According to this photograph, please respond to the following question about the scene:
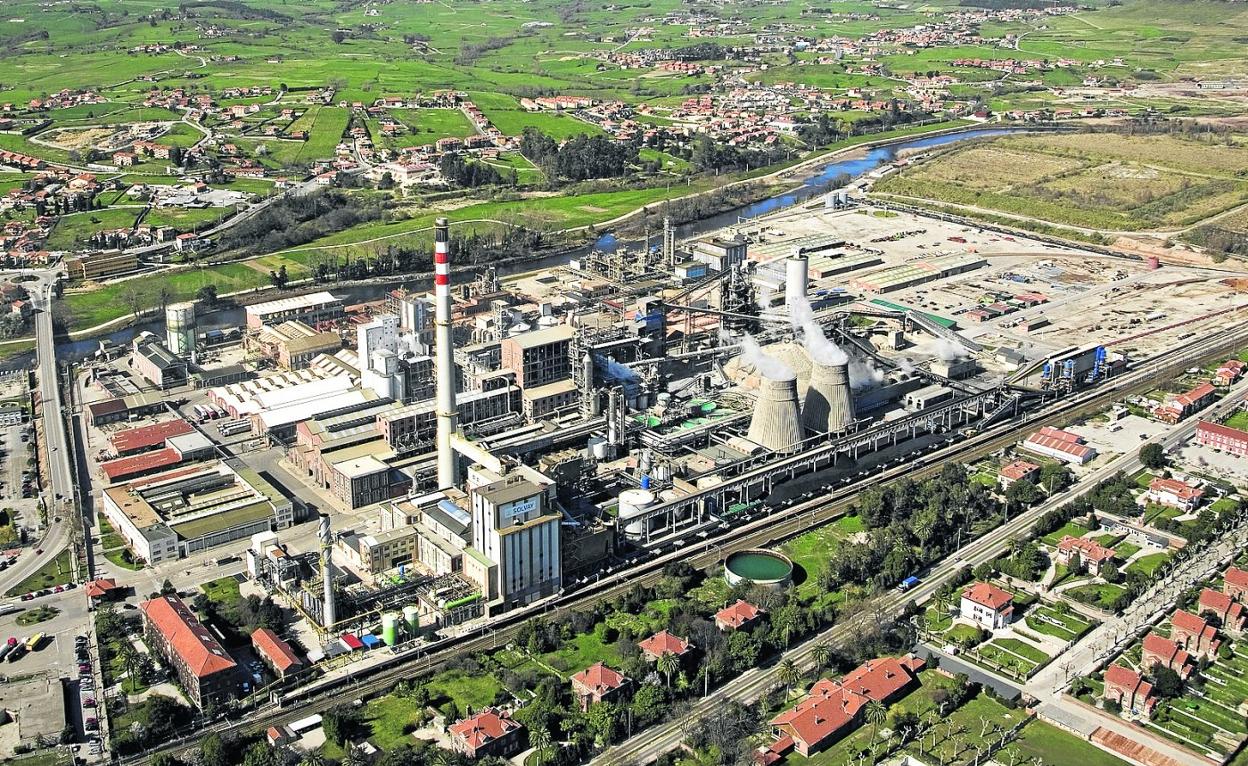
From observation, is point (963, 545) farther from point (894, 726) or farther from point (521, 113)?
point (521, 113)

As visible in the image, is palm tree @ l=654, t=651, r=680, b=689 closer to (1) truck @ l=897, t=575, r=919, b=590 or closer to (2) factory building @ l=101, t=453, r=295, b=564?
(1) truck @ l=897, t=575, r=919, b=590

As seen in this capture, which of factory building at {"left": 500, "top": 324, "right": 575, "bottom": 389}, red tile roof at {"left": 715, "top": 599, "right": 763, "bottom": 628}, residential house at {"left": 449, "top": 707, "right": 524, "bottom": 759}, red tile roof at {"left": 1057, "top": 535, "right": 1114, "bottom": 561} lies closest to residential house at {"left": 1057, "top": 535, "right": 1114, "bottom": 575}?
red tile roof at {"left": 1057, "top": 535, "right": 1114, "bottom": 561}

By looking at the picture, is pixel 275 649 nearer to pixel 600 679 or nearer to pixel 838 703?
pixel 600 679

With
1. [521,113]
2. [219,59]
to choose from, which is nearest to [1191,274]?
[521,113]

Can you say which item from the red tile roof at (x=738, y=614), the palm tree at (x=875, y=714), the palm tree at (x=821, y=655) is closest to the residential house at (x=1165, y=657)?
the palm tree at (x=875, y=714)

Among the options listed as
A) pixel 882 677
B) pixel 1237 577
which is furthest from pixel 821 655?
pixel 1237 577

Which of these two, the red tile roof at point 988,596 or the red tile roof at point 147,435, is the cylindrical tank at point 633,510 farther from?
the red tile roof at point 147,435

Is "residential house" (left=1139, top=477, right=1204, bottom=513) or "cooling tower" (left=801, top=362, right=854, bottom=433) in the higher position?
"cooling tower" (left=801, top=362, right=854, bottom=433)
